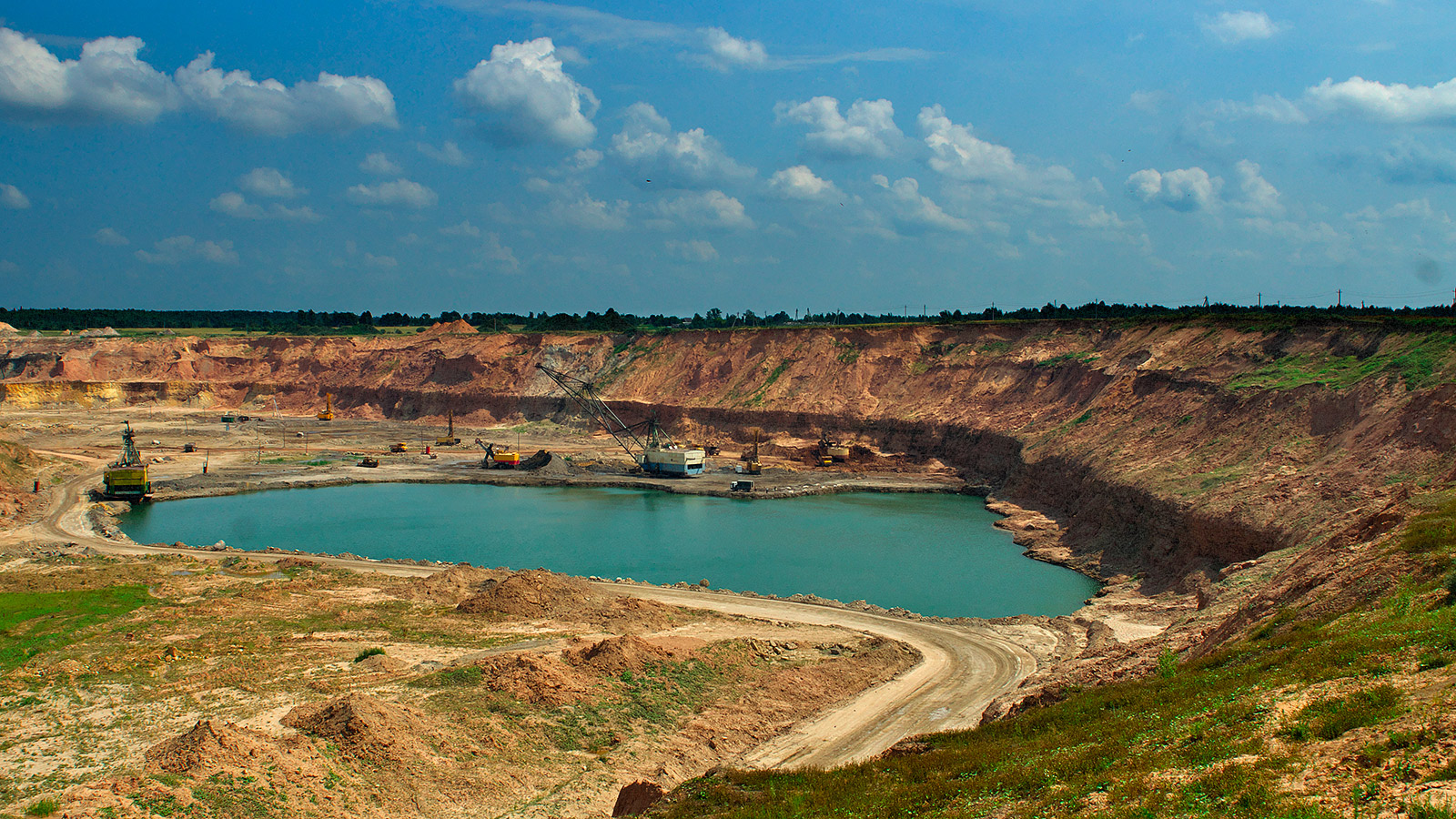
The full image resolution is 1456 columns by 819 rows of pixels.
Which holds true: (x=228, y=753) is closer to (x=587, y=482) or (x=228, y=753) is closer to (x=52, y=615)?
(x=52, y=615)

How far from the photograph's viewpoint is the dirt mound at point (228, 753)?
53.0 feet

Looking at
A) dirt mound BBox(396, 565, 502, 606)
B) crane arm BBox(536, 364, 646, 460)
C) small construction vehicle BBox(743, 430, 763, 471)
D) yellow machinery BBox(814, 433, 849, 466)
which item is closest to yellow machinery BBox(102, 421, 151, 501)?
crane arm BBox(536, 364, 646, 460)

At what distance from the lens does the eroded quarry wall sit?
3400 cm

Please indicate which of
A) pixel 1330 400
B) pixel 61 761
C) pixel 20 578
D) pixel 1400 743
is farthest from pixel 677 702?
pixel 1330 400

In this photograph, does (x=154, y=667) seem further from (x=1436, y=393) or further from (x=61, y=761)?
(x=1436, y=393)

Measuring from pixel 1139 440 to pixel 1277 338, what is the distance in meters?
10.5

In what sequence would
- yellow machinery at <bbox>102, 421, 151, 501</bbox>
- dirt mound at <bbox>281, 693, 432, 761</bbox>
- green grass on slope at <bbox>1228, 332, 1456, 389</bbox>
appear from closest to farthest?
dirt mound at <bbox>281, 693, 432, 761</bbox>, green grass on slope at <bbox>1228, 332, 1456, 389</bbox>, yellow machinery at <bbox>102, 421, 151, 501</bbox>

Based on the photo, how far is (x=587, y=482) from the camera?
215 ft

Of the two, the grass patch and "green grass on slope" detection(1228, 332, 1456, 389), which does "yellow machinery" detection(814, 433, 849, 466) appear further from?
the grass patch

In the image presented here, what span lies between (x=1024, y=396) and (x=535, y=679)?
178 ft

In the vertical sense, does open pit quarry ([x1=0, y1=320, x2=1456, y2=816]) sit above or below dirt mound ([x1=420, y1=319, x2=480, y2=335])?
below

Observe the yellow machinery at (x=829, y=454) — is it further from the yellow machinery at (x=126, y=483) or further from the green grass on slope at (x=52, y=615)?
the green grass on slope at (x=52, y=615)

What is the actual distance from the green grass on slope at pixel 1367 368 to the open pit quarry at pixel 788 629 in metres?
0.20

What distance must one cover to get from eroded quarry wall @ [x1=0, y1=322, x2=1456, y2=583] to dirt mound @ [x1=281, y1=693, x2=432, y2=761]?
2526cm
